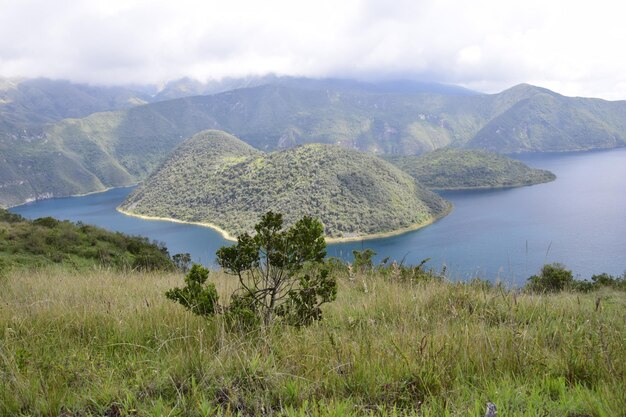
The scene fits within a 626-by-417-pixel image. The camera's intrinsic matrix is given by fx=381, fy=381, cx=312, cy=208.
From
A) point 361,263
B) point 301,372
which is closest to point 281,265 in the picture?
point 301,372

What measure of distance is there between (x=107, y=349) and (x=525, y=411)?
113 inches

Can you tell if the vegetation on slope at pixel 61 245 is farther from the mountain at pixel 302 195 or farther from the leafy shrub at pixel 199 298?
the mountain at pixel 302 195

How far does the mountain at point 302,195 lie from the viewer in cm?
11938

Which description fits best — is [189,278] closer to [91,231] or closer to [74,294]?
[74,294]

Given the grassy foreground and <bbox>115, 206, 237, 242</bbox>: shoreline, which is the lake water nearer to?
<bbox>115, 206, 237, 242</bbox>: shoreline

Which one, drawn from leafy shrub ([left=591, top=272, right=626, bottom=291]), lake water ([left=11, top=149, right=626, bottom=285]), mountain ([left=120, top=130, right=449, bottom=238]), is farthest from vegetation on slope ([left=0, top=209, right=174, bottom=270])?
mountain ([left=120, top=130, right=449, bottom=238])

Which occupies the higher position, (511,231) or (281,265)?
(281,265)

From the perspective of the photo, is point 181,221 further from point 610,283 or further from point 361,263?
point 361,263

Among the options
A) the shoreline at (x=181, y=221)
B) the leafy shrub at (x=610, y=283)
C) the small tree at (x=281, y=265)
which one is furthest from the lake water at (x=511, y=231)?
the small tree at (x=281, y=265)

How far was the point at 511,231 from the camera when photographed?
307 ft

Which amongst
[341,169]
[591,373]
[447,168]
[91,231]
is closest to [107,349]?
[591,373]

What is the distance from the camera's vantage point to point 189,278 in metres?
3.57

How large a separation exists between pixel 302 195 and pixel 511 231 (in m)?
68.2

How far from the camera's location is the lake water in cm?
6962
